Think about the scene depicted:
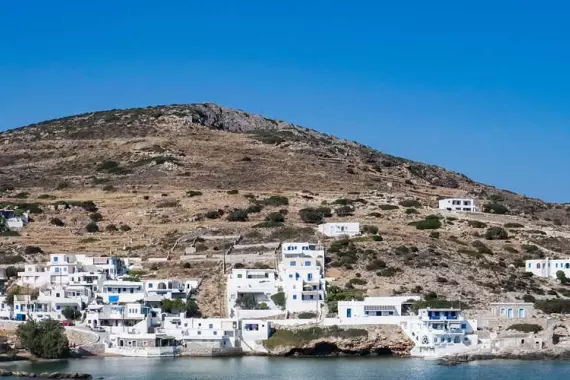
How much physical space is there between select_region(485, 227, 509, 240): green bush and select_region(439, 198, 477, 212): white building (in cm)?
970

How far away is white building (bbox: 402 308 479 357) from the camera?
60875mm

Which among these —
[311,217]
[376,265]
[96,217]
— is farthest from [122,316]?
[96,217]

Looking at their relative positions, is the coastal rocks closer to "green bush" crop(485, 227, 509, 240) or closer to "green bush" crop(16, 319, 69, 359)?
"green bush" crop(16, 319, 69, 359)

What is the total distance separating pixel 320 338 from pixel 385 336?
11.4 feet

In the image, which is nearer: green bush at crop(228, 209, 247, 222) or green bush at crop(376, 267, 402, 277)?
green bush at crop(376, 267, 402, 277)

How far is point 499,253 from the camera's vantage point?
Result: 8019 cm

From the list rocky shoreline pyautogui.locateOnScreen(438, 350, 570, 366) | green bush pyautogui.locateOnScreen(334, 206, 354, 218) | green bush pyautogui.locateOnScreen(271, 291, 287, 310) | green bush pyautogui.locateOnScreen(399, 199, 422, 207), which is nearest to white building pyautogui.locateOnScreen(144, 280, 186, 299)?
green bush pyautogui.locateOnScreen(271, 291, 287, 310)

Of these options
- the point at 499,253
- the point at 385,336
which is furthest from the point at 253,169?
the point at 385,336

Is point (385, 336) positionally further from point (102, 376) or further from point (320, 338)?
point (102, 376)

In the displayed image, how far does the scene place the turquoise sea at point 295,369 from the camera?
52.2 meters

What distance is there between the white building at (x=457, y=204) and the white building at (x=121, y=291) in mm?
34961

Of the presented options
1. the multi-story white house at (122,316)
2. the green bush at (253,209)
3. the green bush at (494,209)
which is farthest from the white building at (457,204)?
the multi-story white house at (122,316)

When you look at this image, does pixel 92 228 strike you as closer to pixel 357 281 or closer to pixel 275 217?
pixel 275 217

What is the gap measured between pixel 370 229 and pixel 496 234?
32.1 feet
